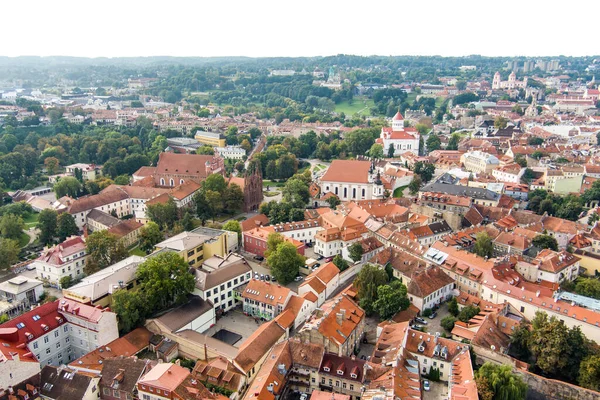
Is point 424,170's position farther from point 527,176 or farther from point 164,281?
point 164,281

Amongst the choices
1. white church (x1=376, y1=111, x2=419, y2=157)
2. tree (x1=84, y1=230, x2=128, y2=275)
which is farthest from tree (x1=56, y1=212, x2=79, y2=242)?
white church (x1=376, y1=111, x2=419, y2=157)

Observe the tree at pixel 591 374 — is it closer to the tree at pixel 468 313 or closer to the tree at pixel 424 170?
the tree at pixel 468 313

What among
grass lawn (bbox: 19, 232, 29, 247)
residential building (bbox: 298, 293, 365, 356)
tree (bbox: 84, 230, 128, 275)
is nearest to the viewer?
residential building (bbox: 298, 293, 365, 356)

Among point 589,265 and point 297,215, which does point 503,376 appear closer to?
point 589,265

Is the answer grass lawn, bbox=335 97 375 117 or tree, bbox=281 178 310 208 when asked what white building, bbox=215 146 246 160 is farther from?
grass lawn, bbox=335 97 375 117

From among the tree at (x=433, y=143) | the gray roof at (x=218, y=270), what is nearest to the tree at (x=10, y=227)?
the gray roof at (x=218, y=270)

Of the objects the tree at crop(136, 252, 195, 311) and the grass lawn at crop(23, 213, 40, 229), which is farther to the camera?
the grass lawn at crop(23, 213, 40, 229)

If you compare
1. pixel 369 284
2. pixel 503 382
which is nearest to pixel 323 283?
pixel 369 284
